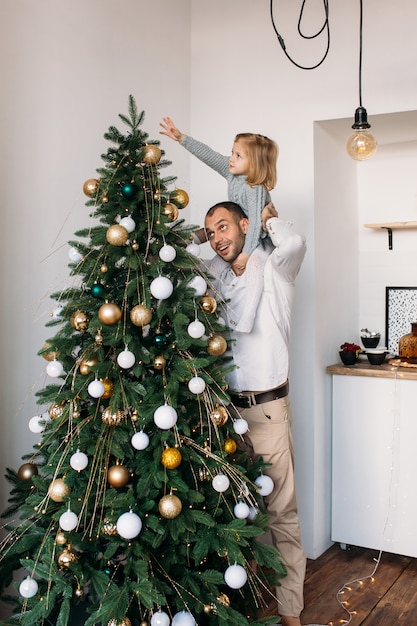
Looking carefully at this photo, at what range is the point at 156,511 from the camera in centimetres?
185

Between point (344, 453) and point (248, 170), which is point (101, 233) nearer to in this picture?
point (248, 170)

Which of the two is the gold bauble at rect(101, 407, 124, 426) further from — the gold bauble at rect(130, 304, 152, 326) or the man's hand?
the man's hand

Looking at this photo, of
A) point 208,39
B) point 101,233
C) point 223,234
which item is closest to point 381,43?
point 208,39

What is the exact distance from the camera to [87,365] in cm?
188

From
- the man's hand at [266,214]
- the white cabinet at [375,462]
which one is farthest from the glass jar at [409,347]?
the man's hand at [266,214]

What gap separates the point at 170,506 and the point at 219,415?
344 millimetres

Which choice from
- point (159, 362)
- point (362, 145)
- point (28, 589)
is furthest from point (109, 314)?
point (362, 145)

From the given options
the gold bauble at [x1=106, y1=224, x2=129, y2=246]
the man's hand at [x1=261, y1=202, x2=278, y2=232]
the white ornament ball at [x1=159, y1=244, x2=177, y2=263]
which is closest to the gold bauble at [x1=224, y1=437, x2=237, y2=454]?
the white ornament ball at [x1=159, y1=244, x2=177, y2=263]

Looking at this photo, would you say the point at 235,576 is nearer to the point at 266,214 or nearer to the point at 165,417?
the point at 165,417

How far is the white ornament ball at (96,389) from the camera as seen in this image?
71.2 inches

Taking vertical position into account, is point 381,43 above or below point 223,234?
above

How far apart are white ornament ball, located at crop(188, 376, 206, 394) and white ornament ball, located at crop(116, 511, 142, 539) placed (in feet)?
1.25

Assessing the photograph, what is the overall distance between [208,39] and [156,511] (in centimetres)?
260

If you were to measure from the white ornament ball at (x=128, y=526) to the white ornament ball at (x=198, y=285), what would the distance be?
671mm
